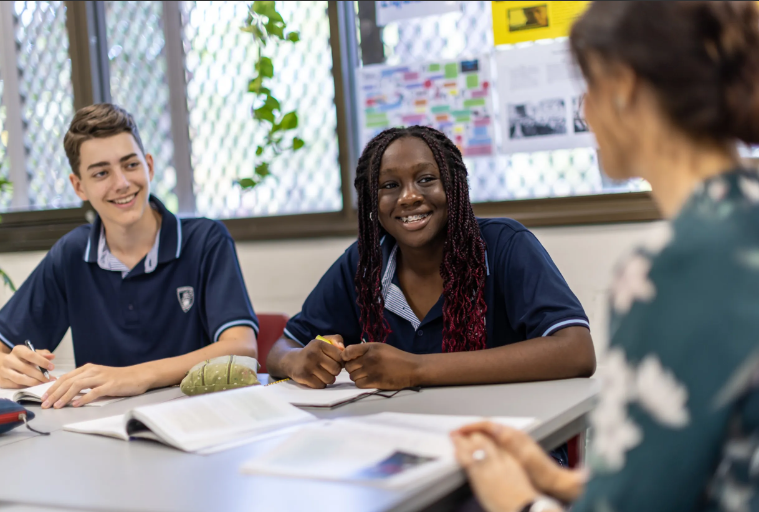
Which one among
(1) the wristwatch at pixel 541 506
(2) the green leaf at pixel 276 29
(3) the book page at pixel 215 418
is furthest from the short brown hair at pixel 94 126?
(1) the wristwatch at pixel 541 506

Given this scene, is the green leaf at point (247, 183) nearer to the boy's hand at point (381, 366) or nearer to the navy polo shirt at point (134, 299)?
the navy polo shirt at point (134, 299)

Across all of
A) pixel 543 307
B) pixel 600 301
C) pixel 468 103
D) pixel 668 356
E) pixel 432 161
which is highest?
pixel 468 103

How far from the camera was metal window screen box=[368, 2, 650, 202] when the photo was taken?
8.79 ft

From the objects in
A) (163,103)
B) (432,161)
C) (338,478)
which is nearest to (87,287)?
(432,161)

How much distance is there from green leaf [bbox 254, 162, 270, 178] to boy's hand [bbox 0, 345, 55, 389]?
1462 millimetres

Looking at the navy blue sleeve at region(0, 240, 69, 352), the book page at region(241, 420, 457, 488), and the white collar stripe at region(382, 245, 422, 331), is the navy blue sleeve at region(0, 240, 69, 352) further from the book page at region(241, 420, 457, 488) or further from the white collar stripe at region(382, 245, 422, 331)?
the book page at region(241, 420, 457, 488)

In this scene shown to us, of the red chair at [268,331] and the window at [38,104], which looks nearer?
the red chair at [268,331]

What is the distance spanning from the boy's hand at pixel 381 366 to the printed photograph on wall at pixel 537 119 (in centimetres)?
139

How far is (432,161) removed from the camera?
1.92 meters

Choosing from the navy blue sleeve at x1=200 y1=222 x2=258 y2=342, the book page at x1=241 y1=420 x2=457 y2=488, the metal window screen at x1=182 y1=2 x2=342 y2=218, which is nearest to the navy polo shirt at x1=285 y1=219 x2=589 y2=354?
the navy blue sleeve at x1=200 y1=222 x2=258 y2=342

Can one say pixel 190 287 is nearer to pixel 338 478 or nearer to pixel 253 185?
pixel 253 185

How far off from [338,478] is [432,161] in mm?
1106

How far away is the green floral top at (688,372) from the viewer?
2.05 ft

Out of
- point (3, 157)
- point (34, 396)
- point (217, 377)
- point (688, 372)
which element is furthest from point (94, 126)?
point (688, 372)
